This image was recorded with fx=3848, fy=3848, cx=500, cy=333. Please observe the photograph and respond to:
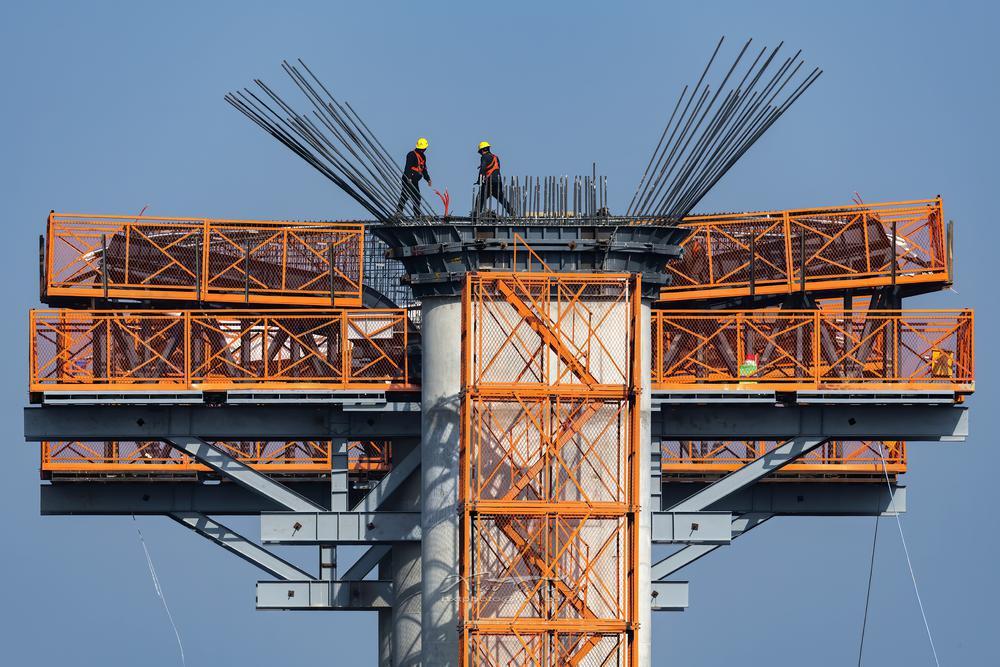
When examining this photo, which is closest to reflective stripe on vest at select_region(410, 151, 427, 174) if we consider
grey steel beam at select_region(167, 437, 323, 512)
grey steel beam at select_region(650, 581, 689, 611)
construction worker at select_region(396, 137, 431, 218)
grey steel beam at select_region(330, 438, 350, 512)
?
construction worker at select_region(396, 137, 431, 218)

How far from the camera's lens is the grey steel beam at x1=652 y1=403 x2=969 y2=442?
80000mm

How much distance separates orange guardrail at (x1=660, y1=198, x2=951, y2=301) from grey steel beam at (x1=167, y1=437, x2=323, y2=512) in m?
9.92

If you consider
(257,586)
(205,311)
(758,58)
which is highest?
(758,58)

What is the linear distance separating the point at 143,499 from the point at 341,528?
8924 millimetres

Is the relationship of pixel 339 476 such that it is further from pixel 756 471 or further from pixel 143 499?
pixel 756 471

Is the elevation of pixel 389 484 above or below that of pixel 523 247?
below

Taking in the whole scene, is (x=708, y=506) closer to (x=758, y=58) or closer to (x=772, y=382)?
(x=772, y=382)

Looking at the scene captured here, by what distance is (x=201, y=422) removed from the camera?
79.8m

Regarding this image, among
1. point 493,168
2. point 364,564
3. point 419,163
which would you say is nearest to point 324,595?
point 364,564

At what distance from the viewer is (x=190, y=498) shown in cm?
8588

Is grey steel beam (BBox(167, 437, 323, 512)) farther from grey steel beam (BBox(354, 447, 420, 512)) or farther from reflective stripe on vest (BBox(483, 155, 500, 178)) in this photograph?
reflective stripe on vest (BBox(483, 155, 500, 178))

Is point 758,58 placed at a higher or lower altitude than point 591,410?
higher

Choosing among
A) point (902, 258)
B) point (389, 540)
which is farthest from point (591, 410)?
point (902, 258)

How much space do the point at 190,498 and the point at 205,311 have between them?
7332 millimetres
